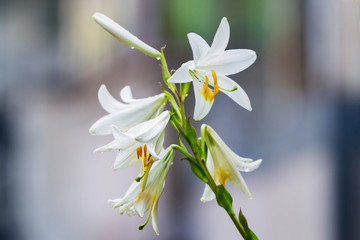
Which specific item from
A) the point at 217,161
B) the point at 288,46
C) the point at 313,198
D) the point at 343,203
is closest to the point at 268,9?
the point at 288,46

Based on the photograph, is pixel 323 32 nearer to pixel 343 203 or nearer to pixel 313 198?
pixel 313 198

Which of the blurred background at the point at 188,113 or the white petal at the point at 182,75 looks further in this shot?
the blurred background at the point at 188,113

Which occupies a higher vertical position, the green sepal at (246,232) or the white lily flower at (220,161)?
the white lily flower at (220,161)

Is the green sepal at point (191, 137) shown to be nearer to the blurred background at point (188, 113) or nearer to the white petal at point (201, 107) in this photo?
the white petal at point (201, 107)

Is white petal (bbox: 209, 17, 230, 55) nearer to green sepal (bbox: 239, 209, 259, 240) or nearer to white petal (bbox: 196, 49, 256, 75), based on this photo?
white petal (bbox: 196, 49, 256, 75)

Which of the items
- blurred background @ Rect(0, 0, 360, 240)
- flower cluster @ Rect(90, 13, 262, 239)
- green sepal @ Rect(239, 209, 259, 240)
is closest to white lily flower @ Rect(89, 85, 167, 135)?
flower cluster @ Rect(90, 13, 262, 239)

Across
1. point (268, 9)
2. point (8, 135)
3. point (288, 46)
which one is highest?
point (268, 9)

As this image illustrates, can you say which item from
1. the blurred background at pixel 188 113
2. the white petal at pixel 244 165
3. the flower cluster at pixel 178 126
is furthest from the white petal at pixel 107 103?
the blurred background at pixel 188 113
